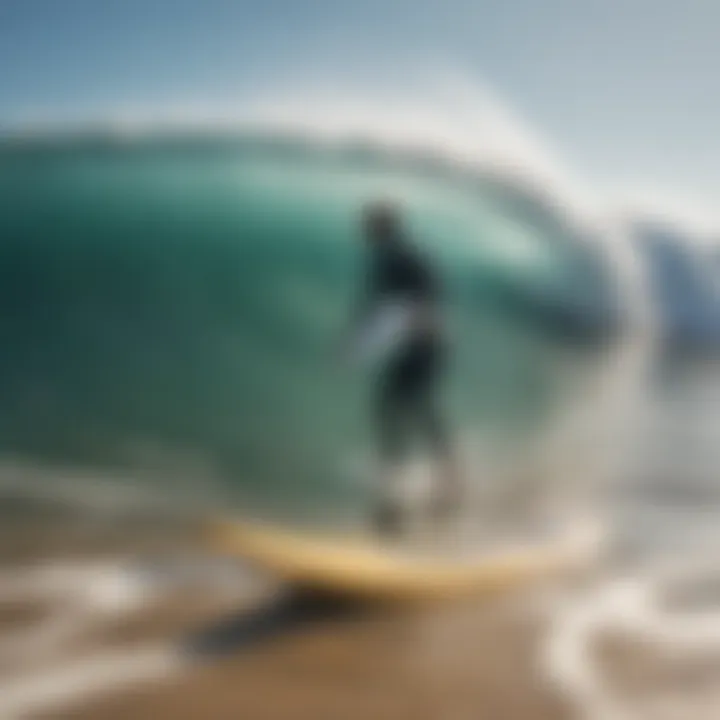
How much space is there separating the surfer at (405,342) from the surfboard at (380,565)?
74 centimetres

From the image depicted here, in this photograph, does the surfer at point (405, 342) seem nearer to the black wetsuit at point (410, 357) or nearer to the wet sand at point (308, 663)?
the black wetsuit at point (410, 357)

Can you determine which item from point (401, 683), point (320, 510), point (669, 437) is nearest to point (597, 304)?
point (669, 437)

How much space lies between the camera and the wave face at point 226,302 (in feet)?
17.2

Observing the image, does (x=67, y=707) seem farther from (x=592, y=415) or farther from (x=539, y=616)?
(x=592, y=415)

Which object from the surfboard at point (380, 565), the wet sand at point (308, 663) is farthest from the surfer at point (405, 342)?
the wet sand at point (308, 663)

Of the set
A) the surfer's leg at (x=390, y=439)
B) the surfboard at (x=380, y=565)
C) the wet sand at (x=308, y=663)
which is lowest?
the wet sand at (x=308, y=663)

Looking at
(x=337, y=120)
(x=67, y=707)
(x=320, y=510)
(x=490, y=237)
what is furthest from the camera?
(x=490, y=237)

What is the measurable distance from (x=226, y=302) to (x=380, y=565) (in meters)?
4.02

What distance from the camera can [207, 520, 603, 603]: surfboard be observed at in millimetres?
2441

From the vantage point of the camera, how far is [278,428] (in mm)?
5539

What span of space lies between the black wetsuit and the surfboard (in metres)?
0.74

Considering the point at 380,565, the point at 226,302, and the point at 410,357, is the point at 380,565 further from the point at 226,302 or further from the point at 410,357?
the point at 226,302

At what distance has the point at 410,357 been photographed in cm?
350

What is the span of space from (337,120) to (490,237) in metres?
2.24
